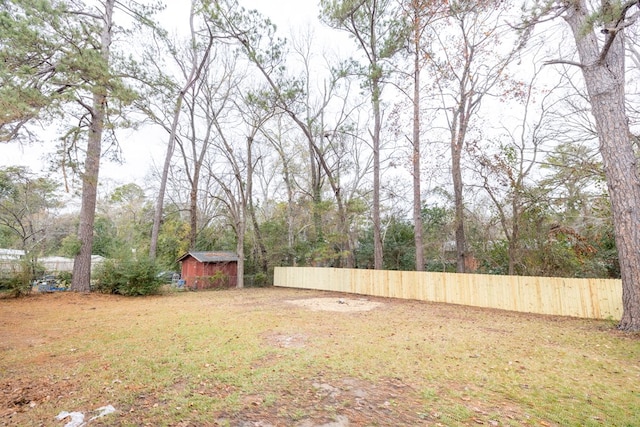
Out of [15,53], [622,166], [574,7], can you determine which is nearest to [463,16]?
[574,7]

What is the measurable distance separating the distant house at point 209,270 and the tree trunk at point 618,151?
575 inches

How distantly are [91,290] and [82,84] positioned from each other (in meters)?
8.43

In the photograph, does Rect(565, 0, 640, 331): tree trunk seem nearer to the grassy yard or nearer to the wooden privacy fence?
the grassy yard

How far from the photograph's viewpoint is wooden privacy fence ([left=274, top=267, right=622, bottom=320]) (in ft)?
22.3

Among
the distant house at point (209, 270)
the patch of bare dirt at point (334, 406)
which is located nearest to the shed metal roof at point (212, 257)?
the distant house at point (209, 270)

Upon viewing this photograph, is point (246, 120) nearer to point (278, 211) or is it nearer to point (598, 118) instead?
point (278, 211)

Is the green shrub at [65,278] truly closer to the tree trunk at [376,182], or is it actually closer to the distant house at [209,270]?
the distant house at [209,270]

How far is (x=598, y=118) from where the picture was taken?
588cm

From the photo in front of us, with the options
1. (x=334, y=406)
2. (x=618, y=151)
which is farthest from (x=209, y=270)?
(x=618, y=151)

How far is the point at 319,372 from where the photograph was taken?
3.60 meters

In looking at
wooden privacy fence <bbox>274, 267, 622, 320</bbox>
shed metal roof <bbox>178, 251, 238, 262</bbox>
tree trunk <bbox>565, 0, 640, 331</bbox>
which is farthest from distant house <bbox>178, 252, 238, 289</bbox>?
tree trunk <bbox>565, 0, 640, 331</bbox>

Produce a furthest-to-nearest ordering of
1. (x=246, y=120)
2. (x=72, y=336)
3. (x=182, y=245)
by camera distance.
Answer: (x=182, y=245) → (x=246, y=120) → (x=72, y=336)

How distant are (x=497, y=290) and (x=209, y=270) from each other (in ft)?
43.1

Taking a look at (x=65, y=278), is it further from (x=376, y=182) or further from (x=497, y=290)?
(x=497, y=290)
